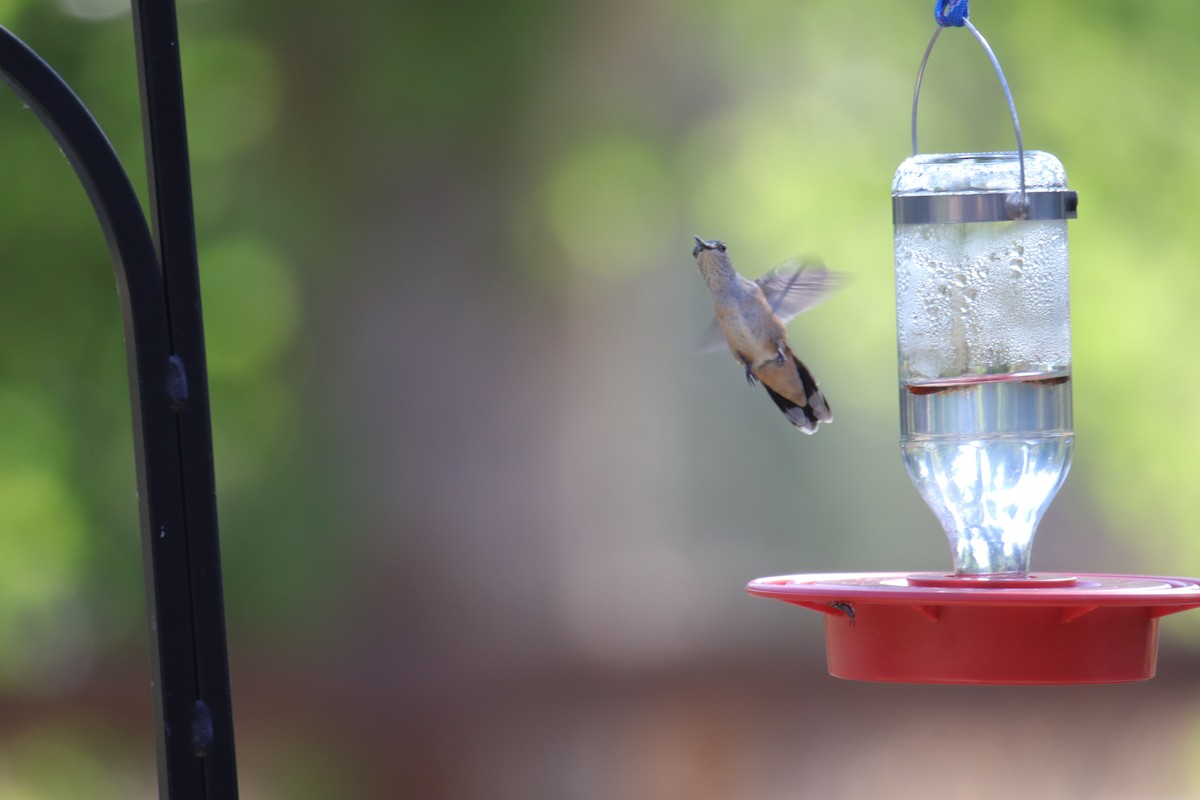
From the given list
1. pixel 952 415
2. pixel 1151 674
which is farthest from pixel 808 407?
pixel 1151 674

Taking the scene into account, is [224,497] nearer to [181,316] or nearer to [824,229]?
[824,229]

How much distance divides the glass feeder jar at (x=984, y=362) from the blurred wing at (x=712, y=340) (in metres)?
0.62

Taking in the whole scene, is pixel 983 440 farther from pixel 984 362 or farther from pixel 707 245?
pixel 707 245

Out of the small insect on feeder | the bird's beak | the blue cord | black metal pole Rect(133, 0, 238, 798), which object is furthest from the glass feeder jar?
black metal pole Rect(133, 0, 238, 798)

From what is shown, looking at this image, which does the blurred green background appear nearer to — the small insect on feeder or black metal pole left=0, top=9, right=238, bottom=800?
the small insect on feeder

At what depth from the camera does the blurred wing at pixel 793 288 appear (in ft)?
7.51

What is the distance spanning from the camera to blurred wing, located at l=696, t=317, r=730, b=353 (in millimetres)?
2262

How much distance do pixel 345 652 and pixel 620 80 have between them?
2.08 metres

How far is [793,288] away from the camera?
2.31m

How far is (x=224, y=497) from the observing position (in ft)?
14.2

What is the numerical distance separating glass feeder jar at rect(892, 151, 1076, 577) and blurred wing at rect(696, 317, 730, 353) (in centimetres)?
62

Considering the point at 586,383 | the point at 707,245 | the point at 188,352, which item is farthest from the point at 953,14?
the point at 586,383

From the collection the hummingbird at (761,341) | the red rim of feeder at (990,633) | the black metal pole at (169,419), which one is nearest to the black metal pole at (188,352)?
the black metal pole at (169,419)

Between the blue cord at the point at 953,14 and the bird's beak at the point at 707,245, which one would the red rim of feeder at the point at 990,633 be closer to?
the blue cord at the point at 953,14
